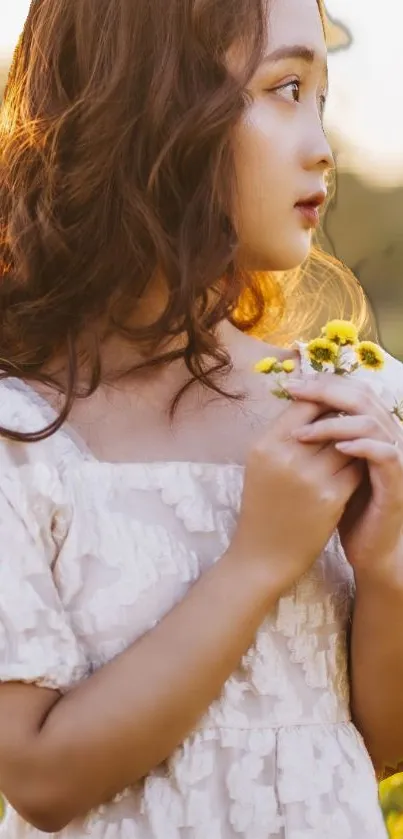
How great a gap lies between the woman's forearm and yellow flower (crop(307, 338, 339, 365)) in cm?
28

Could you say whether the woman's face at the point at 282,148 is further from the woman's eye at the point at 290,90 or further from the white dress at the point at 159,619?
the white dress at the point at 159,619

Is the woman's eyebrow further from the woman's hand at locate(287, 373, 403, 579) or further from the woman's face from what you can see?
the woman's hand at locate(287, 373, 403, 579)

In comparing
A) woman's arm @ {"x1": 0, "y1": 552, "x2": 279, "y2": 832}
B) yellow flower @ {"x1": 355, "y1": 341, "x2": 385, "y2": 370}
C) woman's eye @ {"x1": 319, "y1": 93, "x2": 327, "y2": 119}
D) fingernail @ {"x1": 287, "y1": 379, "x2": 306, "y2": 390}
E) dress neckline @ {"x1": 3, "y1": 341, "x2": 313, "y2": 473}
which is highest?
woman's eye @ {"x1": 319, "y1": 93, "x2": 327, "y2": 119}

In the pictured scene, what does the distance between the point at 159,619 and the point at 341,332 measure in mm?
454

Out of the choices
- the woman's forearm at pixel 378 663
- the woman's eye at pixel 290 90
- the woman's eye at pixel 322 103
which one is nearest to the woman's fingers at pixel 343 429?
the woman's forearm at pixel 378 663

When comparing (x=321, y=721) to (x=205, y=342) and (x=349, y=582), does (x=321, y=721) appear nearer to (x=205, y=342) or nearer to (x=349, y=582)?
(x=349, y=582)

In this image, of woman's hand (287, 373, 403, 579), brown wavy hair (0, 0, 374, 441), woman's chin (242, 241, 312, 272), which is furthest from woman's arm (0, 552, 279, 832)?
woman's chin (242, 241, 312, 272)

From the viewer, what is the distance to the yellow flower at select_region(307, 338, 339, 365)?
1.58m

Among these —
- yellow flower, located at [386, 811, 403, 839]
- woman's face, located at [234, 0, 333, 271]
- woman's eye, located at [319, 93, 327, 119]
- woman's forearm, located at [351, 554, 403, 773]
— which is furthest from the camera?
yellow flower, located at [386, 811, 403, 839]

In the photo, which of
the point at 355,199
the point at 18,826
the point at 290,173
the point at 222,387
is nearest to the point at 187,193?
the point at 290,173

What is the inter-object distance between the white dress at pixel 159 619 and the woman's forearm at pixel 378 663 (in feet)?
0.10

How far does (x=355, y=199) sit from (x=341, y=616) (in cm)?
367

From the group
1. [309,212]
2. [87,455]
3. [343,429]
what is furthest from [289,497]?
[309,212]

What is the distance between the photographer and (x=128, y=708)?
5.18 feet
